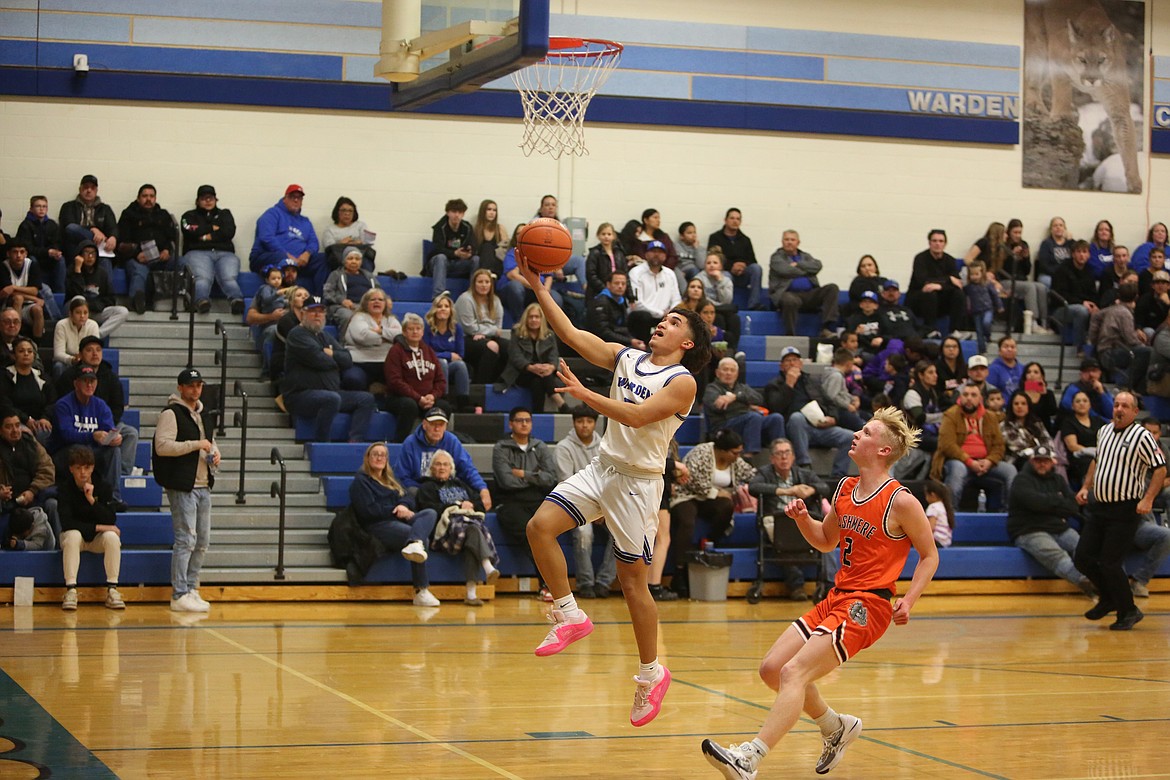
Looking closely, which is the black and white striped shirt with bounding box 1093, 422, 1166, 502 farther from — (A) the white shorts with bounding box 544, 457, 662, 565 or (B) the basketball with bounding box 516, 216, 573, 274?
(B) the basketball with bounding box 516, 216, 573, 274

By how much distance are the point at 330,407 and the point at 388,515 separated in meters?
1.64

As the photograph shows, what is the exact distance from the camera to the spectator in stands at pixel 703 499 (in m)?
12.5

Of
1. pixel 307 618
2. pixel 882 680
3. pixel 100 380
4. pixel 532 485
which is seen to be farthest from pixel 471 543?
pixel 882 680

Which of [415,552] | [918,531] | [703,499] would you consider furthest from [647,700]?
[703,499]

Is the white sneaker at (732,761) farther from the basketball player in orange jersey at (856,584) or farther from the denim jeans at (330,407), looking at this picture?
the denim jeans at (330,407)

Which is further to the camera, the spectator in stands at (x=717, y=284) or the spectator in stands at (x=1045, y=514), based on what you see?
the spectator in stands at (x=717, y=284)

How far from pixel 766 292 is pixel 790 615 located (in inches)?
246

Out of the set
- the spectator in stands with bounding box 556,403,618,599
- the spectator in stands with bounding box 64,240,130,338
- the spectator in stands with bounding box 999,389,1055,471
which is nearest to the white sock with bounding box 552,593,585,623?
the spectator in stands with bounding box 556,403,618,599

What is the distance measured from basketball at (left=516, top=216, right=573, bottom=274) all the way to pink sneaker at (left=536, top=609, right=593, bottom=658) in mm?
1611

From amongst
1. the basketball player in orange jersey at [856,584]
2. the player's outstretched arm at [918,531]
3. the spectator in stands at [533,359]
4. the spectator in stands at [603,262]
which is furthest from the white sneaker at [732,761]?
the spectator in stands at [603,262]

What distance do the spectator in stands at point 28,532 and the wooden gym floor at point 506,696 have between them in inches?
23.1

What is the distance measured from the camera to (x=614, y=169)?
17.0m

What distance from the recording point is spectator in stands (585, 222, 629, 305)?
1496 cm

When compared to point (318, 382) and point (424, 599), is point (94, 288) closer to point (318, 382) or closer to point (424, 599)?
point (318, 382)
